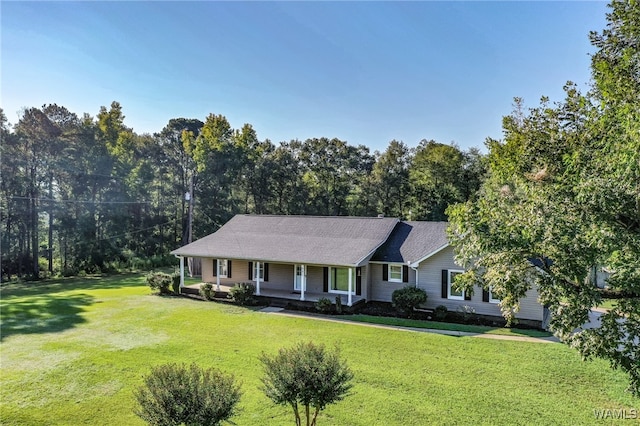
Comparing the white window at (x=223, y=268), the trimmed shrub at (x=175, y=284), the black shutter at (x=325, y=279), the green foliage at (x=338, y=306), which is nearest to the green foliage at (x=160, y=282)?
the trimmed shrub at (x=175, y=284)

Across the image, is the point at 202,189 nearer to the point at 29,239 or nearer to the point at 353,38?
the point at 29,239

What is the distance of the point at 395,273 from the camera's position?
19.6 m

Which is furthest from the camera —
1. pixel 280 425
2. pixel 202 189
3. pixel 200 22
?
pixel 202 189

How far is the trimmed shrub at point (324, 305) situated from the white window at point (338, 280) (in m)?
2.03

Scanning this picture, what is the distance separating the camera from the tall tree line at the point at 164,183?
3212 cm

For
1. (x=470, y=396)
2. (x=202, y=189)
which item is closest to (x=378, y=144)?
(x=202, y=189)

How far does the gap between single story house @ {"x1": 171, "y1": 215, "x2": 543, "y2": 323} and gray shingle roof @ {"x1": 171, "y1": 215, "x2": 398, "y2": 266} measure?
0.16 feet

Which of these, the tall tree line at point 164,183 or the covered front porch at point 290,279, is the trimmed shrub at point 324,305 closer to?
the covered front porch at point 290,279

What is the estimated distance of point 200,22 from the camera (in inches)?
511

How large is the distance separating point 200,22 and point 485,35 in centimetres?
892

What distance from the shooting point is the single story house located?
18031 mm

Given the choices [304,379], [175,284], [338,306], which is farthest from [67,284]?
[304,379]

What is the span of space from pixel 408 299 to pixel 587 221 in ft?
41.6

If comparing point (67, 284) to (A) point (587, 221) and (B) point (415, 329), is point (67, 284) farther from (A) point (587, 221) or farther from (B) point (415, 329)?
(A) point (587, 221)
